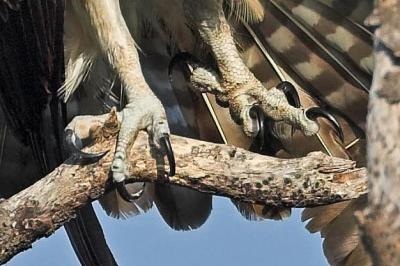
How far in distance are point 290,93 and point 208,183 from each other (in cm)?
100

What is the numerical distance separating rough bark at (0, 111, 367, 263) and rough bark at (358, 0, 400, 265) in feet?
3.98

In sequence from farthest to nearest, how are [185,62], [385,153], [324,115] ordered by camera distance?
1. [185,62]
2. [324,115]
3. [385,153]

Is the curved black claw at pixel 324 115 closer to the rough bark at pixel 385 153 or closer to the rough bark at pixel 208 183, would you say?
the rough bark at pixel 208 183

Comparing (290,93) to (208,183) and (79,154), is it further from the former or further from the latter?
(79,154)

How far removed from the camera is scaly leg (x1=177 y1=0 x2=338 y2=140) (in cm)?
330

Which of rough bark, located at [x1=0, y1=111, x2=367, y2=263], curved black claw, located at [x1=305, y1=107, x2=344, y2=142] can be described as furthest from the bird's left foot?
rough bark, located at [x1=0, y1=111, x2=367, y2=263]

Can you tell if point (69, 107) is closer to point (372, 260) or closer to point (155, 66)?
point (155, 66)

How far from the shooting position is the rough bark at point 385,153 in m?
1.21

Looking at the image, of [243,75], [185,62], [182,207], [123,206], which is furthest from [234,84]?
[123,206]

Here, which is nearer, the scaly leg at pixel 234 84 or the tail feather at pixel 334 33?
the scaly leg at pixel 234 84

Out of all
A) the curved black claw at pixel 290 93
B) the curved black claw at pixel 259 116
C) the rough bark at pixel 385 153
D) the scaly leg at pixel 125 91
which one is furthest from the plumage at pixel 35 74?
the rough bark at pixel 385 153

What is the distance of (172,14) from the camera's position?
3.64 meters

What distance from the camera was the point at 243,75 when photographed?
11.1 ft

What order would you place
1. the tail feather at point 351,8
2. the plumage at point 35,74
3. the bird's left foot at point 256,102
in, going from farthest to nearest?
the tail feather at point 351,8 → the bird's left foot at point 256,102 → the plumage at point 35,74
